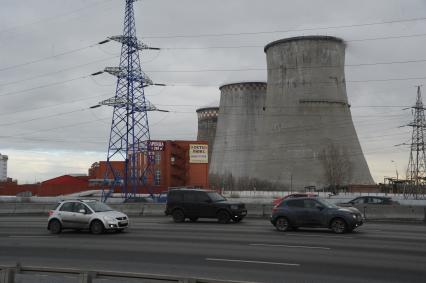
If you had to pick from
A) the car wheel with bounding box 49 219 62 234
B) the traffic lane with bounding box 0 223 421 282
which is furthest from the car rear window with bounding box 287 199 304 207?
the car wheel with bounding box 49 219 62 234

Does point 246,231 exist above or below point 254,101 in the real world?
below

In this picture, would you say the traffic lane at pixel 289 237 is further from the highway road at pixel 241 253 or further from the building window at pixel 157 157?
the building window at pixel 157 157

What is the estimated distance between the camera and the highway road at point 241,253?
34.6 ft

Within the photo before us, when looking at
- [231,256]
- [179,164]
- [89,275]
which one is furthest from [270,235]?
[179,164]

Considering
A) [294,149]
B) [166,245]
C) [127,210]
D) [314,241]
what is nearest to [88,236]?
[166,245]

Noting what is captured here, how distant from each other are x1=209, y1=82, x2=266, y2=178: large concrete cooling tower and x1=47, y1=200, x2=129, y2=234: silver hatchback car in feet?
140

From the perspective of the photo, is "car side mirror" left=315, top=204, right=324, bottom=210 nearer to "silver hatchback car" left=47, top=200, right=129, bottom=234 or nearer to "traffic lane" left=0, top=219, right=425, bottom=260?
"traffic lane" left=0, top=219, right=425, bottom=260

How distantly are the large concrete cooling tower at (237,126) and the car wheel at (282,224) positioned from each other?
42274mm

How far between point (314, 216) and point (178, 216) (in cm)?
833

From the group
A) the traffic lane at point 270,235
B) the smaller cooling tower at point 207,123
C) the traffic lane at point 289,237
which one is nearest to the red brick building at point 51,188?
the smaller cooling tower at point 207,123

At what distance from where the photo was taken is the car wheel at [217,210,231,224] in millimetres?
24562

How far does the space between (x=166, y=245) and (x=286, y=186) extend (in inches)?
1432

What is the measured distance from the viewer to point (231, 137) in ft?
214

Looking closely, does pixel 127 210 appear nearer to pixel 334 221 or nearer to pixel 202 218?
pixel 202 218
